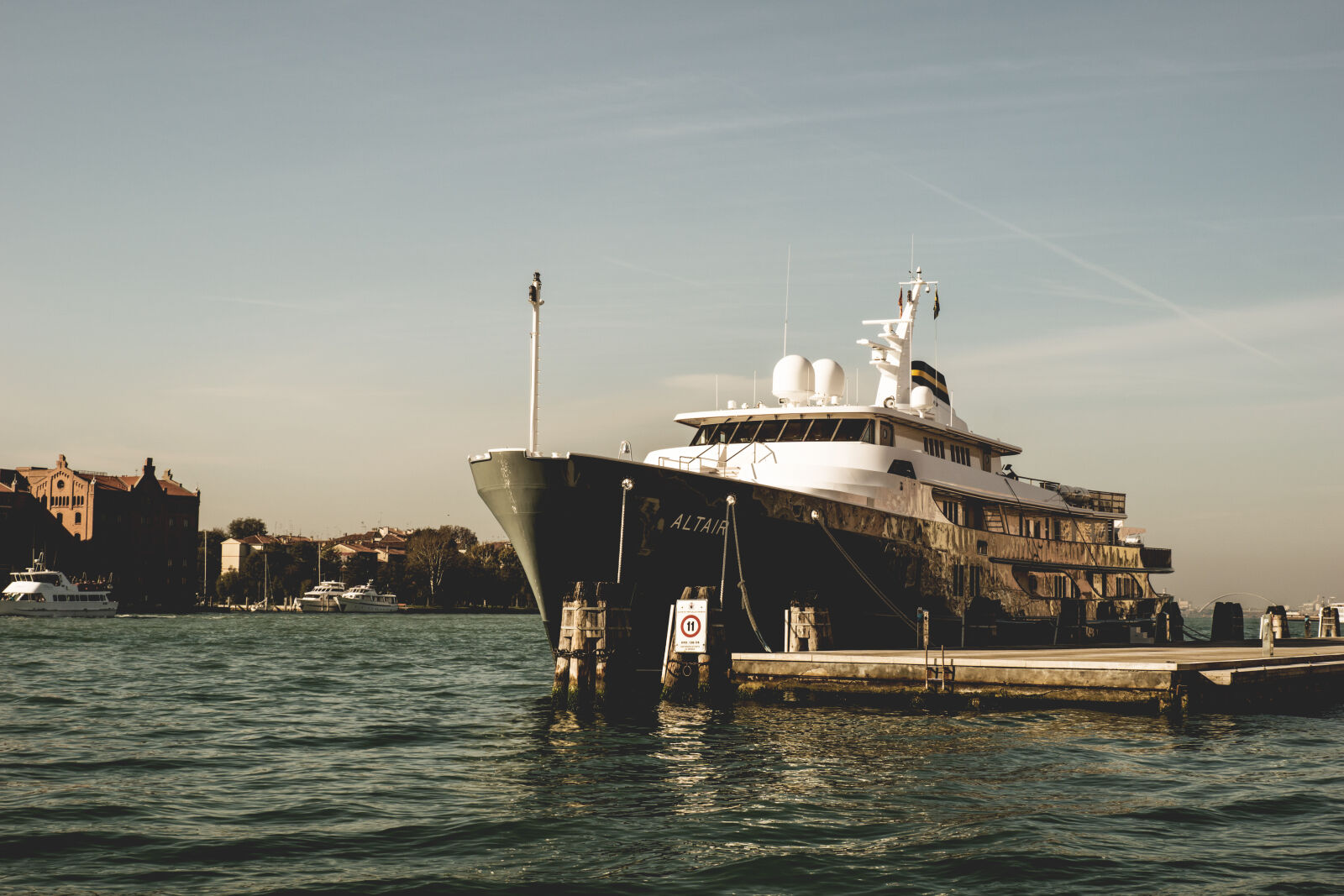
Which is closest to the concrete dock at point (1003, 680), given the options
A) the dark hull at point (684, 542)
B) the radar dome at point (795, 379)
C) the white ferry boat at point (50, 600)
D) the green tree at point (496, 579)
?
the dark hull at point (684, 542)

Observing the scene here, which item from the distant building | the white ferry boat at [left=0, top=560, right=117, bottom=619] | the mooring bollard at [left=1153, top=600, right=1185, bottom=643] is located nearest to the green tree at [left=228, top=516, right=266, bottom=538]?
the distant building

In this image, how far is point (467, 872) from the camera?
36.9 feet

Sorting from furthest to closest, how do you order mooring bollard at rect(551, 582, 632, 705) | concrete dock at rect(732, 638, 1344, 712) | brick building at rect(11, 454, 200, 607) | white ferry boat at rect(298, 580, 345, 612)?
white ferry boat at rect(298, 580, 345, 612) → brick building at rect(11, 454, 200, 607) → mooring bollard at rect(551, 582, 632, 705) → concrete dock at rect(732, 638, 1344, 712)

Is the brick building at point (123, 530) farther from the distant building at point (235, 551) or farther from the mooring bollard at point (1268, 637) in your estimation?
the mooring bollard at point (1268, 637)

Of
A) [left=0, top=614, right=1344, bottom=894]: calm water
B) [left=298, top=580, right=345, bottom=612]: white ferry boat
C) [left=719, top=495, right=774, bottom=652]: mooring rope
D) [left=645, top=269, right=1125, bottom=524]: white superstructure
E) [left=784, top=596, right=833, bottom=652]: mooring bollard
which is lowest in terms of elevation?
[left=298, top=580, right=345, bottom=612]: white ferry boat

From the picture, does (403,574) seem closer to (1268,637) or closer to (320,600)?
(320,600)

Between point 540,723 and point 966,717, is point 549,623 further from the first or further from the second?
point 966,717

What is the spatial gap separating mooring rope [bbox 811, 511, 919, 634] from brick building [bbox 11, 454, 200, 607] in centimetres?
10350

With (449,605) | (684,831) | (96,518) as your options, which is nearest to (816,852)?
(684,831)

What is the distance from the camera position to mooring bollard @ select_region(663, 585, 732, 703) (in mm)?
23484

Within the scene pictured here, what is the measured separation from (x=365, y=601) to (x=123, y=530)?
25.0m

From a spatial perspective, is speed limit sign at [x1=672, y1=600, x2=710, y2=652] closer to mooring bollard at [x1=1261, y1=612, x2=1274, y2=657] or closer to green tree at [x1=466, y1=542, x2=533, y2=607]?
mooring bollard at [x1=1261, y1=612, x2=1274, y2=657]

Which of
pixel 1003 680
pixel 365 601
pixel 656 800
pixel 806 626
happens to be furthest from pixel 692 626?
pixel 365 601

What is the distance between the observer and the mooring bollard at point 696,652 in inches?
925
